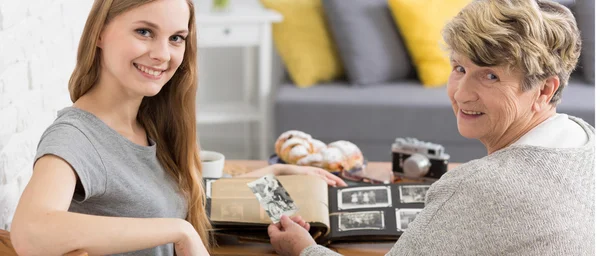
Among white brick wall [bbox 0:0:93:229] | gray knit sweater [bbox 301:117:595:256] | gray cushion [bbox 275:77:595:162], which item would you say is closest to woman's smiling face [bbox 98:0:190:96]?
white brick wall [bbox 0:0:93:229]

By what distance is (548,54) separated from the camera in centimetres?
121

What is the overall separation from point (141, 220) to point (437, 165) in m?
1.04

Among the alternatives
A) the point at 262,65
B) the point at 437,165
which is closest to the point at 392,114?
the point at 262,65

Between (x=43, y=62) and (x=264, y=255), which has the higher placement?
(x=43, y=62)

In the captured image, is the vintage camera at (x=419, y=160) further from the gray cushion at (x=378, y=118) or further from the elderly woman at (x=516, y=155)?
the gray cushion at (x=378, y=118)

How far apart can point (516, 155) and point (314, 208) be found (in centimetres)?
60

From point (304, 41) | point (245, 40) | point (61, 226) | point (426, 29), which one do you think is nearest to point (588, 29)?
point (426, 29)

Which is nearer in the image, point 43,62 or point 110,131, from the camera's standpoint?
point 110,131

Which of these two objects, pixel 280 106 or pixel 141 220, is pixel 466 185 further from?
pixel 280 106

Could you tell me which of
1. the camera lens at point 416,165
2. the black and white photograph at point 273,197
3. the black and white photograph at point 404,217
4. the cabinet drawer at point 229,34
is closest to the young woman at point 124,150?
the black and white photograph at point 273,197

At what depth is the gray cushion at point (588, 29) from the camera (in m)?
3.81

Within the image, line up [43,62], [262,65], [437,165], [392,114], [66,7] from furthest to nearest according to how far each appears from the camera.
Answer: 1. [262,65]
2. [392,114]
3. [437,165]
4. [66,7]
5. [43,62]

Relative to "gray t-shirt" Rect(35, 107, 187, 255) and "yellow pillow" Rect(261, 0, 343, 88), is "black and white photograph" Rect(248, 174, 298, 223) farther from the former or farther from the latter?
"yellow pillow" Rect(261, 0, 343, 88)

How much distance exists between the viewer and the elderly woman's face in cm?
126
